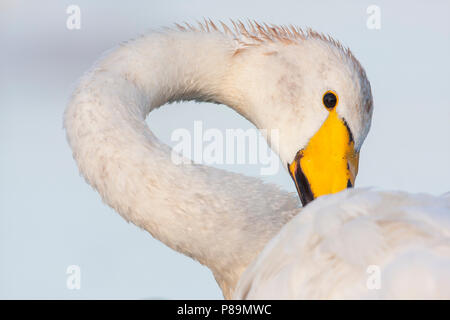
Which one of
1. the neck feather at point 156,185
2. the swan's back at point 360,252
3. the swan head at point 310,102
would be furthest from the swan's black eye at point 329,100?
the swan's back at point 360,252

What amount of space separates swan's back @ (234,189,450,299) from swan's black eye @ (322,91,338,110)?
2.89ft

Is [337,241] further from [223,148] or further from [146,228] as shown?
[223,148]

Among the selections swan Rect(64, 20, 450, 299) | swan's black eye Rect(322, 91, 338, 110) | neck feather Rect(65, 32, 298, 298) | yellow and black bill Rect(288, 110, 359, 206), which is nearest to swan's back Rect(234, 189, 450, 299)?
swan Rect(64, 20, 450, 299)

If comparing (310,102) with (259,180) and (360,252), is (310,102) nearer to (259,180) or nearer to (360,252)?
(259,180)

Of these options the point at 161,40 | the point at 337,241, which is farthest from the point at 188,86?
the point at 337,241

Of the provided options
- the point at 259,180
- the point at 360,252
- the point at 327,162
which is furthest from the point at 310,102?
the point at 360,252

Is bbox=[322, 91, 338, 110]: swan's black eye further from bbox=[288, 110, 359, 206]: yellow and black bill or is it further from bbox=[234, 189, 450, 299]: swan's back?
bbox=[234, 189, 450, 299]: swan's back

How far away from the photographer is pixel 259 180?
351cm

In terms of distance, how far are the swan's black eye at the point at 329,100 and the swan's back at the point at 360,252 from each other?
0.88 metres

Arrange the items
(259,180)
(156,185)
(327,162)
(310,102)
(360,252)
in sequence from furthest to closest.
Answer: (310,102) → (327,162) → (259,180) → (156,185) → (360,252)

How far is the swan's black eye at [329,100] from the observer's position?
3729mm

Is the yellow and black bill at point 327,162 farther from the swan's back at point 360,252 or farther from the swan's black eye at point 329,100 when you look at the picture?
the swan's back at point 360,252

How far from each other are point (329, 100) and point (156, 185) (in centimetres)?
91

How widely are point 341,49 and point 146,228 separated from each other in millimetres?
1169
